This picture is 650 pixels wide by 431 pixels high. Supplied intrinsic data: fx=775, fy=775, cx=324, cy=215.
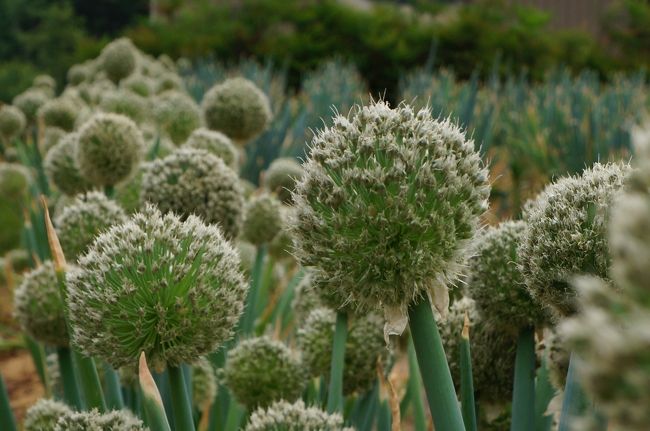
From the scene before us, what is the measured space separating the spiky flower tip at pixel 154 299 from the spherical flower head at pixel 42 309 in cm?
42

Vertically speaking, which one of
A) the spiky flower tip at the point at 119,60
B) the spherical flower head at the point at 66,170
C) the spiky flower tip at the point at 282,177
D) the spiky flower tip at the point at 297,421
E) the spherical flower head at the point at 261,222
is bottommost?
the spiky flower tip at the point at 297,421

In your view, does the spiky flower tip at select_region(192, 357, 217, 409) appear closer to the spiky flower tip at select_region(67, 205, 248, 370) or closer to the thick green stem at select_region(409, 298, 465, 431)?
the spiky flower tip at select_region(67, 205, 248, 370)

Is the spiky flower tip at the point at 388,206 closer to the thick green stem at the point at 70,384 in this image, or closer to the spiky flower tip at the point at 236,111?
the thick green stem at the point at 70,384

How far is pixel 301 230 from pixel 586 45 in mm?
10293

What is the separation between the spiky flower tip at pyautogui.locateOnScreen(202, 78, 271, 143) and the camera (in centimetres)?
267

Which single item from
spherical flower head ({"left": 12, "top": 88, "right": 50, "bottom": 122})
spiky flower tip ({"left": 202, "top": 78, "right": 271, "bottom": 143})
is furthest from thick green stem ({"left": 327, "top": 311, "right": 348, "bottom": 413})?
spherical flower head ({"left": 12, "top": 88, "right": 50, "bottom": 122})

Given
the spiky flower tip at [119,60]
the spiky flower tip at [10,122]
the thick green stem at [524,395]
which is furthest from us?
the spiky flower tip at [119,60]

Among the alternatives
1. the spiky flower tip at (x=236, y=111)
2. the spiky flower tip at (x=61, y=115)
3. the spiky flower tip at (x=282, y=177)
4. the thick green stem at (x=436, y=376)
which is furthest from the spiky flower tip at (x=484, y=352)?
the spiky flower tip at (x=61, y=115)

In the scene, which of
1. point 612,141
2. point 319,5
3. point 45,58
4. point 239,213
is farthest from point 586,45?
point 239,213

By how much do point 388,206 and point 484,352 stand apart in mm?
470

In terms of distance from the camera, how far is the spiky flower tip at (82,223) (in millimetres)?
1404

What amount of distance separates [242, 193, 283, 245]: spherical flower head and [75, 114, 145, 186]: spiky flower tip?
30 centimetres

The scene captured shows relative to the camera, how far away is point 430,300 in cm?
77

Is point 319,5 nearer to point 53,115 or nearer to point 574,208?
point 53,115
